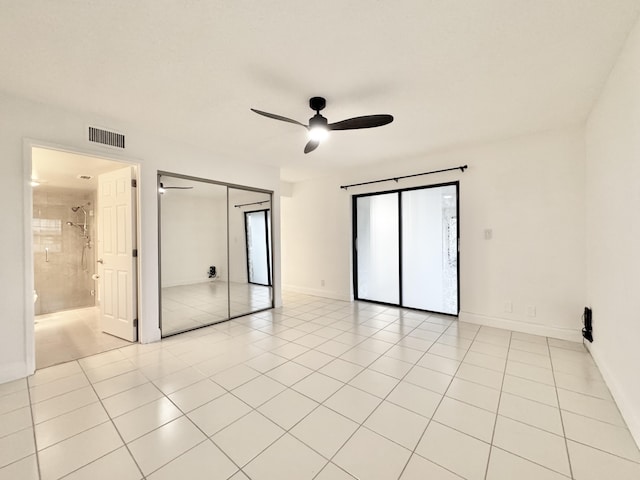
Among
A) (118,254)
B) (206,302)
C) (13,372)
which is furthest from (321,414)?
(118,254)

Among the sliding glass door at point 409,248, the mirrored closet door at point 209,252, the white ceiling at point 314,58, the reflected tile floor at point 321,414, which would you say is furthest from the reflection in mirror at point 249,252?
the sliding glass door at point 409,248

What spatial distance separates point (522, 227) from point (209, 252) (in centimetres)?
442

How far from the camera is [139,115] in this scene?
2885mm

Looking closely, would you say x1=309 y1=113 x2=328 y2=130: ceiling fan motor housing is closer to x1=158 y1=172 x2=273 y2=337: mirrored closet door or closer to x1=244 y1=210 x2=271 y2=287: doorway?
x1=158 y1=172 x2=273 y2=337: mirrored closet door

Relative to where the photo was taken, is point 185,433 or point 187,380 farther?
point 187,380

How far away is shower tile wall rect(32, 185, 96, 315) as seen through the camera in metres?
4.91

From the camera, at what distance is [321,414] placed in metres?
1.94

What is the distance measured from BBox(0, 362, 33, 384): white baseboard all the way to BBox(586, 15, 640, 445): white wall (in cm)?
466

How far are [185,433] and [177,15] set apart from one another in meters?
2.58

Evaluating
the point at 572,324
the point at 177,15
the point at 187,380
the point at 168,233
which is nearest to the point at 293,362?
the point at 187,380

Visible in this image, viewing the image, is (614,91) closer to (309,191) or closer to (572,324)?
(572,324)

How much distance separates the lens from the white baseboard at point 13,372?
2387 mm

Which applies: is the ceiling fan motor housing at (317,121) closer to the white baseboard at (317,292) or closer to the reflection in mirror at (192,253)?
the reflection in mirror at (192,253)

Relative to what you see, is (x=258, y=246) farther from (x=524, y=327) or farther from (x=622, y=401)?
(x=622, y=401)
